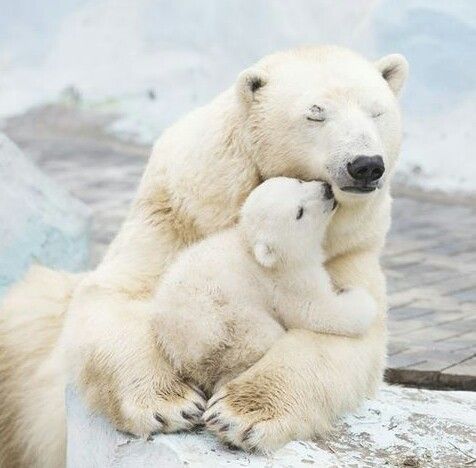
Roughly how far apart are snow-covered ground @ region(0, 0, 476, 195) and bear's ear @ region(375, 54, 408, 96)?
585cm

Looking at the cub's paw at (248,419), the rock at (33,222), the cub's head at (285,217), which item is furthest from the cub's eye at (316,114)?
the rock at (33,222)

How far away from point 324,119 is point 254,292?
17.7 inches

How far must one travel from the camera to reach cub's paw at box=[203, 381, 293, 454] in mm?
2877

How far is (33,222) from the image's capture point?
5.12 metres

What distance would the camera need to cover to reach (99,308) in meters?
3.21

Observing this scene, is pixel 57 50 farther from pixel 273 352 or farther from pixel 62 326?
pixel 273 352

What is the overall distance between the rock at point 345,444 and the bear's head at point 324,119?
2.03ft

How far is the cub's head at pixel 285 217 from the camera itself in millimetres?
2979

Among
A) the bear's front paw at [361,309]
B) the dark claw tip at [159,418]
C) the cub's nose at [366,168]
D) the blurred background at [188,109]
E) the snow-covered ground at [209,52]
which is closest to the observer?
the cub's nose at [366,168]

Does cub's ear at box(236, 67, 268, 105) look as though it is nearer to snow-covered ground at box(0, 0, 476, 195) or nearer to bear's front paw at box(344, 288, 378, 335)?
bear's front paw at box(344, 288, 378, 335)

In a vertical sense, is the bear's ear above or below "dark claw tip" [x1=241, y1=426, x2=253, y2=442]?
above

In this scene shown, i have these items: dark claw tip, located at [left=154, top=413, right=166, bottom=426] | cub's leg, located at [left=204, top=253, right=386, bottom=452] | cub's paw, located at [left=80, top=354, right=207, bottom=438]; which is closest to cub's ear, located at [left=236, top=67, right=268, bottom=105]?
cub's leg, located at [left=204, top=253, right=386, bottom=452]

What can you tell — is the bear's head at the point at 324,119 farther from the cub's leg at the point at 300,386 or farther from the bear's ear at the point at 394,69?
the cub's leg at the point at 300,386

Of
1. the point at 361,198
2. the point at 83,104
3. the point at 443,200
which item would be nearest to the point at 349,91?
the point at 361,198
